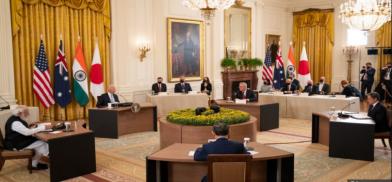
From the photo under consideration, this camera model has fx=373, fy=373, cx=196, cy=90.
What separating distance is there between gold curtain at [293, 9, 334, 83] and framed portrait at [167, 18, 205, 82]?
607cm

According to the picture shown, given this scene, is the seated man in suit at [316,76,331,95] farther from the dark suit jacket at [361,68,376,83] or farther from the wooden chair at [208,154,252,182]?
the wooden chair at [208,154,252,182]

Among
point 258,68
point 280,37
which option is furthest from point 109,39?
point 280,37

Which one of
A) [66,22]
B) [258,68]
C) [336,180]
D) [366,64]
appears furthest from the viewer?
[258,68]

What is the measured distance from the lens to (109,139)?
904cm

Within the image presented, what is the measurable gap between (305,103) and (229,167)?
8203mm

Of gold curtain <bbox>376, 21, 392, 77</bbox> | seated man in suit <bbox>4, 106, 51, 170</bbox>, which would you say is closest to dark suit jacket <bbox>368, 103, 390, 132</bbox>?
seated man in suit <bbox>4, 106, 51, 170</bbox>

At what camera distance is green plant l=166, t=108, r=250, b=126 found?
673 cm

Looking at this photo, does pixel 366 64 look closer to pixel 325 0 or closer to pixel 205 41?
pixel 325 0

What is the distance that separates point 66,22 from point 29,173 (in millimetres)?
5680

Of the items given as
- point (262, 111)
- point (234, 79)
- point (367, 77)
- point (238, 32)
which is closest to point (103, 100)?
point (262, 111)

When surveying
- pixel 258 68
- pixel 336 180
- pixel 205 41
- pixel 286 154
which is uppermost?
pixel 205 41

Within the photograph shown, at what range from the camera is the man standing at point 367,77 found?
15.4m

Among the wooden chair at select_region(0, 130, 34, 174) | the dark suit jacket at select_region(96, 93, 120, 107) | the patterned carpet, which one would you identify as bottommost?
the patterned carpet

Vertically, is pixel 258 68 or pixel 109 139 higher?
pixel 258 68
